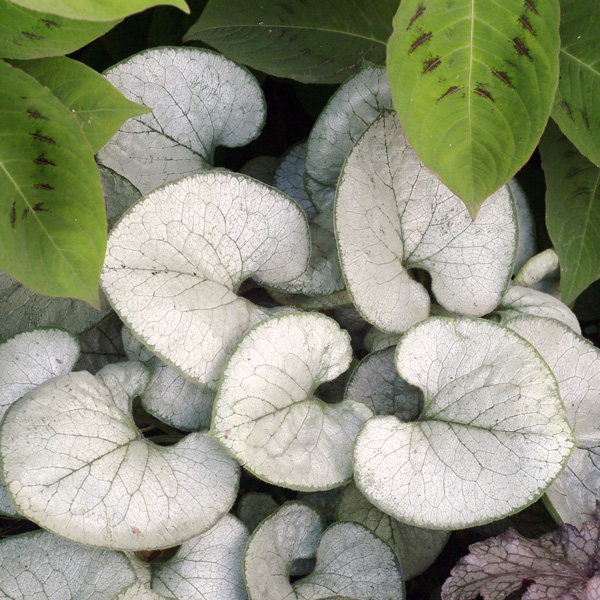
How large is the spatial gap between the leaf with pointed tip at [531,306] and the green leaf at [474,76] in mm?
311

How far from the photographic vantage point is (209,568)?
0.93 m

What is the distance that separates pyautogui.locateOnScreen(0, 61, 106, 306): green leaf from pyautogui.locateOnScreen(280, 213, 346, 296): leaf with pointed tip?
→ 0.34 m

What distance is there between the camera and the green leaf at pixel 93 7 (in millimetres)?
620

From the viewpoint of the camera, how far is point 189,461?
91cm

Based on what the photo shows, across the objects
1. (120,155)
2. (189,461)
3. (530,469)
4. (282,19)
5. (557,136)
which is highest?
(282,19)

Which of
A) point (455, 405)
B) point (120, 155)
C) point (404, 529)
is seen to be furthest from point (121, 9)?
point (404, 529)

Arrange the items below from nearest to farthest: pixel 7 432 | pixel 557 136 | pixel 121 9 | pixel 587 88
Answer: pixel 121 9 < pixel 7 432 < pixel 587 88 < pixel 557 136

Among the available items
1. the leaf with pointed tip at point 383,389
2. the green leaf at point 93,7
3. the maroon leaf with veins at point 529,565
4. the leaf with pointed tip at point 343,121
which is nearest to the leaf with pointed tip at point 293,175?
the leaf with pointed tip at point 343,121

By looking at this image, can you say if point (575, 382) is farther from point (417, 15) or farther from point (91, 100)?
point (91, 100)

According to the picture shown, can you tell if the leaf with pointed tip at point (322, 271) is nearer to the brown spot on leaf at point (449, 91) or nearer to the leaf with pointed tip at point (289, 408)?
the leaf with pointed tip at point (289, 408)

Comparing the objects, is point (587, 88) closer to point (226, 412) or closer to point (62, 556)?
point (226, 412)

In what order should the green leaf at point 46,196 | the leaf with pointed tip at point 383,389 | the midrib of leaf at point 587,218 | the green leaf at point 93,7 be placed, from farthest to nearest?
the midrib of leaf at point 587,218 < the leaf with pointed tip at point 383,389 < the green leaf at point 46,196 < the green leaf at point 93,7

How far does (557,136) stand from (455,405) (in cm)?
61

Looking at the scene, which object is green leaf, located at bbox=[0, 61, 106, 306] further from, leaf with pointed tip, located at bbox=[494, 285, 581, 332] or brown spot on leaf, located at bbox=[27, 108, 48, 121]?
leaf with pointed tip, located at bbox=[494, 285, 581, 332]
